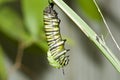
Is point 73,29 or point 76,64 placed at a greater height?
point 73,29

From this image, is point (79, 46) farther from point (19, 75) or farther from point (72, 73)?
point (19, 75)

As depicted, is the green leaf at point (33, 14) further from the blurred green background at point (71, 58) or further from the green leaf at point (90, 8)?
the blurred green background at point (71, 58)

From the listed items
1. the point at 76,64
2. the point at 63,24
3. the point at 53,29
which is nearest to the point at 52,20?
the point at 53,29

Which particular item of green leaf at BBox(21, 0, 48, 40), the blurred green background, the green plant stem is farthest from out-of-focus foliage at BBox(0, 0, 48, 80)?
the blurred green background

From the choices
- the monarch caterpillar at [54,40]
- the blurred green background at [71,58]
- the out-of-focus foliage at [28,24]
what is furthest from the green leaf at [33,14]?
the blurred green background at [71,58]

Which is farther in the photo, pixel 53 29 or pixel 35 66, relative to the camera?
pixel 35 66

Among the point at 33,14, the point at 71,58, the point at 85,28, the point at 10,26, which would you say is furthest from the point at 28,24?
the point at 71,58

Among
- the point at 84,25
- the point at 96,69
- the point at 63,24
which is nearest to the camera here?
the point at 84,25

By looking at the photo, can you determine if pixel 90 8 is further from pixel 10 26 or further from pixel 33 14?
pixel 10 26

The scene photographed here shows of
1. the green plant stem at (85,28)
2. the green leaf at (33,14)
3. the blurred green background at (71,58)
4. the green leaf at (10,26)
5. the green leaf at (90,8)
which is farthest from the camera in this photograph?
the blurred green background at (71,58)
